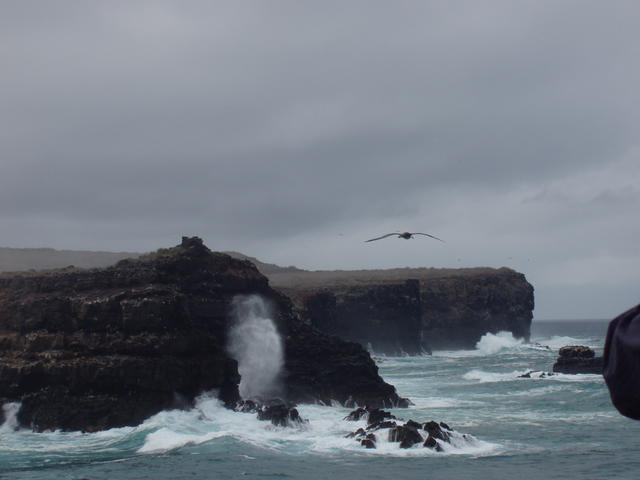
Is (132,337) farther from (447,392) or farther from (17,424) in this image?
(447,392)

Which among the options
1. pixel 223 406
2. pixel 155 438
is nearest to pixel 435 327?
pixel 223 406

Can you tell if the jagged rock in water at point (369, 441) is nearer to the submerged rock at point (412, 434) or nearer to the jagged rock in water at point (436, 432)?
the submerged rock at point (412, 434)

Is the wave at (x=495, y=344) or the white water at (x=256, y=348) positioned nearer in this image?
the white water at (x=256, y=348)

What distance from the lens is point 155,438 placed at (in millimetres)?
29859

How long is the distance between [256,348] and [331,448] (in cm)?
1665

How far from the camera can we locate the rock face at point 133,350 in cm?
3388

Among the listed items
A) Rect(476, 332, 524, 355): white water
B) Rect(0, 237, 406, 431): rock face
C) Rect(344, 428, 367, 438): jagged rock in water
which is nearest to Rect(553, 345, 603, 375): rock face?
Rect(0, 237, 406, 431): rock face

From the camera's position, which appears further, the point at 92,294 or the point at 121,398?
the point at 92,294

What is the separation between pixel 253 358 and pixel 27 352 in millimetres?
12798

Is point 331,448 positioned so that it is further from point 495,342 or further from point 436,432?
point 495,342

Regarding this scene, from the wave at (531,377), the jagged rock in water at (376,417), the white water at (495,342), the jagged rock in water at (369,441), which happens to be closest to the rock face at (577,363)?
the wave at (531,377)

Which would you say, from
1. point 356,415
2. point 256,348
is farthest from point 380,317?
point 356,415

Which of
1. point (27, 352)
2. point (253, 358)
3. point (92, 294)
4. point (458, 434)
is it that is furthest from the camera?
point (253, 358)

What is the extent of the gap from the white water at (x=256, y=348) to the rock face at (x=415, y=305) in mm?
30405
